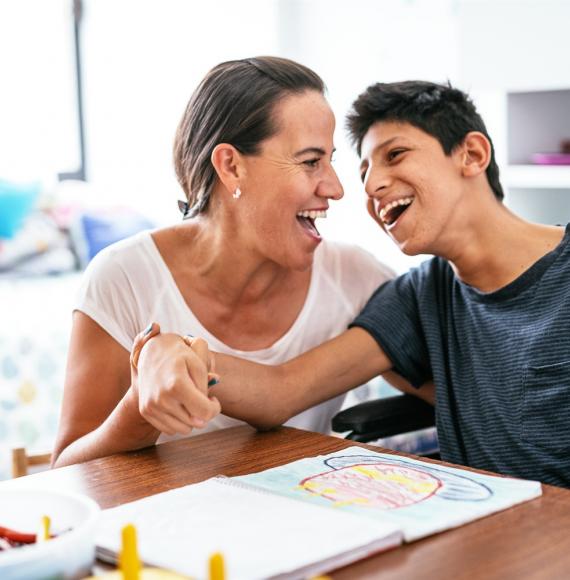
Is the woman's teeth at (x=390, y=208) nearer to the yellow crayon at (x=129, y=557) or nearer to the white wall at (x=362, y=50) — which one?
the yellow crayon at (x=129, y=557)

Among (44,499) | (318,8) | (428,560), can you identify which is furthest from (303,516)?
(318,8)

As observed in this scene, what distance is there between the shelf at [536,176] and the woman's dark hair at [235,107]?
1.45 metres

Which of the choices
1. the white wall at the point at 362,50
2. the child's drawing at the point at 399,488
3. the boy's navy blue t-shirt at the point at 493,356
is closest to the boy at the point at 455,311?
the boy's navy blue t-shirt at the point at 493,356

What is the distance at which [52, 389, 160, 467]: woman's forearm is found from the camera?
56.9 inches

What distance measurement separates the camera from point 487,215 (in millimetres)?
1767

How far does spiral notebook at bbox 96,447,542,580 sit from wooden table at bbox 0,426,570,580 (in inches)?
0.9

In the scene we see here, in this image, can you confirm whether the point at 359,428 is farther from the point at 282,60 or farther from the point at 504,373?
the point at 282,60

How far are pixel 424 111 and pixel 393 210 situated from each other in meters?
0.18

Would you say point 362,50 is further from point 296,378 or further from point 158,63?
point 296,378

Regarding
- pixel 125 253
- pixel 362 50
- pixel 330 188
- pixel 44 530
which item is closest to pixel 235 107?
pixel 330 188

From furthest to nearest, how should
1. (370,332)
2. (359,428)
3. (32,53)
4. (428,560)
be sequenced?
(32,53) < (370,332) < (359,428) < (428,560)

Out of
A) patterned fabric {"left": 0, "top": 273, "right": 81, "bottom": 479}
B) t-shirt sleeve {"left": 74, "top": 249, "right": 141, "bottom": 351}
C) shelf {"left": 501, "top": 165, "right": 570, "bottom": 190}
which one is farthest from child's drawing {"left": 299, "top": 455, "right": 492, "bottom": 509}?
shelf {"left": 501, "top": 165, "right": 570, "bottom": 190}

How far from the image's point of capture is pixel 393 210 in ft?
5.99

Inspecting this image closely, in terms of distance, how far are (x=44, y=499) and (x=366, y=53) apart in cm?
351
